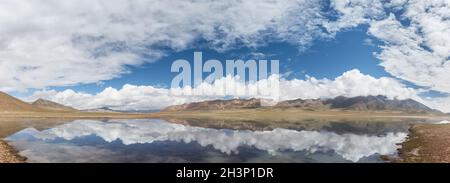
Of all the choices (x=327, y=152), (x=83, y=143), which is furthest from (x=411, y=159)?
(x=83, y=143)

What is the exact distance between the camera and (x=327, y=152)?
36.1 meters

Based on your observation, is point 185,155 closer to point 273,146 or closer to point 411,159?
point 273,146

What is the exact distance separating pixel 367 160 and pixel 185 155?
15.7m
